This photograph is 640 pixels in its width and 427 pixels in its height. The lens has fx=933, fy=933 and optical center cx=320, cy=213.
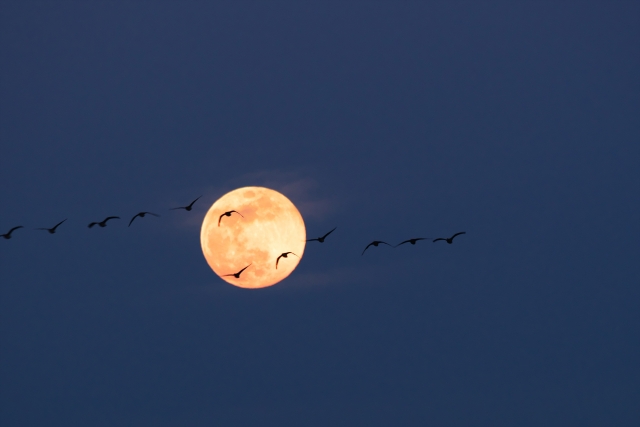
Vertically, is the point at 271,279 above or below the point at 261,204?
below

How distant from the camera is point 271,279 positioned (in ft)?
368

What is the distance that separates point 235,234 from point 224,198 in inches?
179

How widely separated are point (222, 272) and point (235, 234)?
4800mm

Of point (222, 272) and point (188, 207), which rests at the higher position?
point (188, 207)

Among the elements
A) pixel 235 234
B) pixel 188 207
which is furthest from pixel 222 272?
pixel 188 207

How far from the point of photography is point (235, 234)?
111812mm

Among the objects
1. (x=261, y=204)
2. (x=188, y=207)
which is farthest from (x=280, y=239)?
(x=188, y=207)

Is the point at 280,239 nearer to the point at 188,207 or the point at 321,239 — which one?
the point at 321,239

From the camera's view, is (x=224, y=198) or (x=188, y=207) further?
(x=224, y=198)

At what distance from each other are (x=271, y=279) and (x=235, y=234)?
6926mm

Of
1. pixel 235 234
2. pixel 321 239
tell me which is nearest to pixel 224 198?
pixel 235 234

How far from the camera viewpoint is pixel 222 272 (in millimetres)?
111688

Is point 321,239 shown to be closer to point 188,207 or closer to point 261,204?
point 261,204

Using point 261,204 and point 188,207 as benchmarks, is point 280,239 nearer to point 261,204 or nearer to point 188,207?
point 261,204
